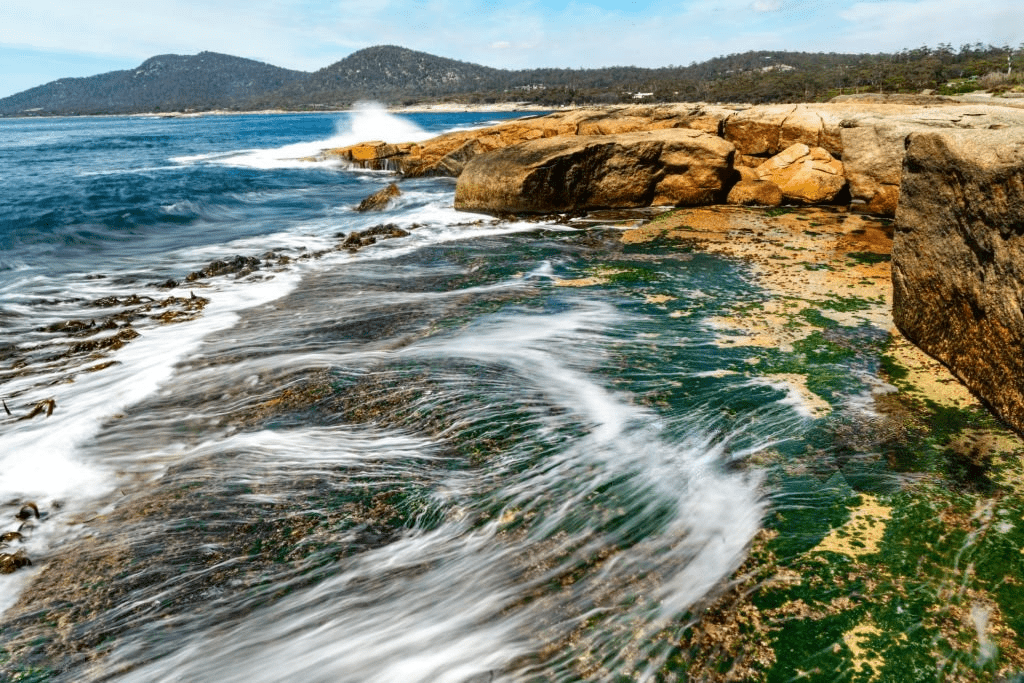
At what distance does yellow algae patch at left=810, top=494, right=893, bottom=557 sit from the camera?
10.3ft

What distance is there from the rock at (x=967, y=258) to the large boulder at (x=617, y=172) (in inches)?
305

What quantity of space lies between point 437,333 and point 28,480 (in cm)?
366

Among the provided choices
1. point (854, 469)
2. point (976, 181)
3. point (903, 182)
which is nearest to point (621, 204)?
point (903, 182)

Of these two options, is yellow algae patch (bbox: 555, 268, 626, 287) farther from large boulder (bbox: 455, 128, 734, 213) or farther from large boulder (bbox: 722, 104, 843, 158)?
large boulder (bbox: 722, 104, 843, 158)

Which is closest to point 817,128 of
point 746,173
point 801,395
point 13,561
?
point 746,173

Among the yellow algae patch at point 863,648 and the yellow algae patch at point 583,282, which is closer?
the yellow algae patch at point 863,648

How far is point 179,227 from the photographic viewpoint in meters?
16.4

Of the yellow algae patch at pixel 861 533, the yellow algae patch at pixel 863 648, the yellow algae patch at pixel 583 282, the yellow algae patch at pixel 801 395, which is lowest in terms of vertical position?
the yellow algae patch at pixel 863 648

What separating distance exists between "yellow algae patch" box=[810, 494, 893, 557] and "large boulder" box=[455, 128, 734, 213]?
430 inches

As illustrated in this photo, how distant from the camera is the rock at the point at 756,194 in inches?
505

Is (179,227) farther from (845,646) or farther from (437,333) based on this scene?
(845,646)

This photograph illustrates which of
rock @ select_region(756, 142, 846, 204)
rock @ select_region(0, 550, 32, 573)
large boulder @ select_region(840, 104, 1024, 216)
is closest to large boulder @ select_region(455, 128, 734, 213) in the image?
rock @ select_region(756, 142, 846, 204)

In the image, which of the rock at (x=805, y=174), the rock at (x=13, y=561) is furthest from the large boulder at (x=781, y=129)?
the rock at (x=13, y=561)

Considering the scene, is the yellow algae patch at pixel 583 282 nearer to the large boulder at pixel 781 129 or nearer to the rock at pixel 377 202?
the large boulder at pixel 781 129
